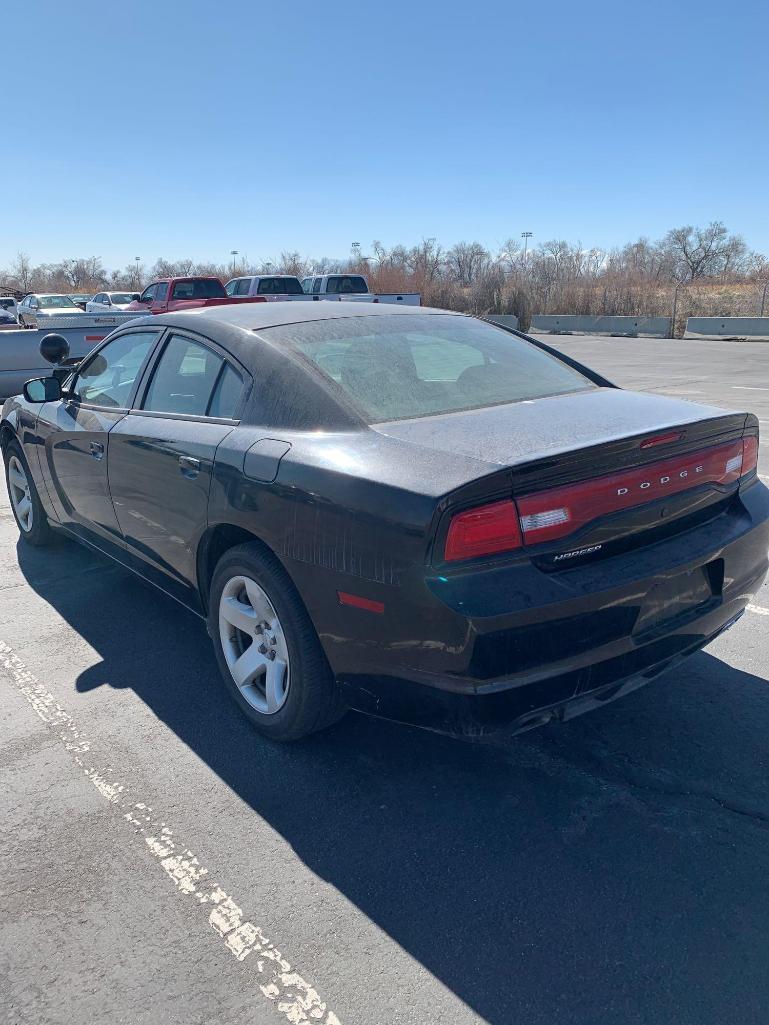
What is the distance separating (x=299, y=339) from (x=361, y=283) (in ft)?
72.6

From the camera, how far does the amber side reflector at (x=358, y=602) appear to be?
7.79 ft

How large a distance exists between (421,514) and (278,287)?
2145 centimetres

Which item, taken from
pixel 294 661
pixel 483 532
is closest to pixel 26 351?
pixel 294 661

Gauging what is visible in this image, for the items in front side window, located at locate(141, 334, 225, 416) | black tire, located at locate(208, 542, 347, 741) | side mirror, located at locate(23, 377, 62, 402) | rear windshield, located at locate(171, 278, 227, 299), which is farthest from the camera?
rear windshield, located at locate(171, 278, 227, 299)

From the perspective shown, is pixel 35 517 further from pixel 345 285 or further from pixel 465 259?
pixel 465 259

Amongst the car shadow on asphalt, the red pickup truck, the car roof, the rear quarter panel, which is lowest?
the car shadow on asphalt

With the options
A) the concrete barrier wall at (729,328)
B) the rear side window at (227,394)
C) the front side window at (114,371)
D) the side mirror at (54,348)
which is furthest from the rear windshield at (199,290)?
the rear side window at (227,394)

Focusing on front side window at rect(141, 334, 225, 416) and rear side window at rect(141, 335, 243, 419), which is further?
front side window at rect(141, 334, 225, 416)

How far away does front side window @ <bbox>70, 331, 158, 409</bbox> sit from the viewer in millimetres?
3982

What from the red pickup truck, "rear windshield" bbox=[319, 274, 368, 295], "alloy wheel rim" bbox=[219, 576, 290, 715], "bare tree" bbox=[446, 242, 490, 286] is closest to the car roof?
"alloy wheel rim" bbox=[219, 576, 290, 715]

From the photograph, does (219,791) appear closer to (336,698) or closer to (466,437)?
(336,698)

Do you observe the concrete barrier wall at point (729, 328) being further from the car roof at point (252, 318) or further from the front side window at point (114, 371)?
the front side window at point (114, 371)

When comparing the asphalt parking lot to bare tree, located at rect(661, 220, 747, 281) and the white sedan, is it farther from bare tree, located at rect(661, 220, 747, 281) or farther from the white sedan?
bare tree, located at rect(661, 220, 747, 281)

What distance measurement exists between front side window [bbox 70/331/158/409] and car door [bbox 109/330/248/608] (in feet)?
0.70
